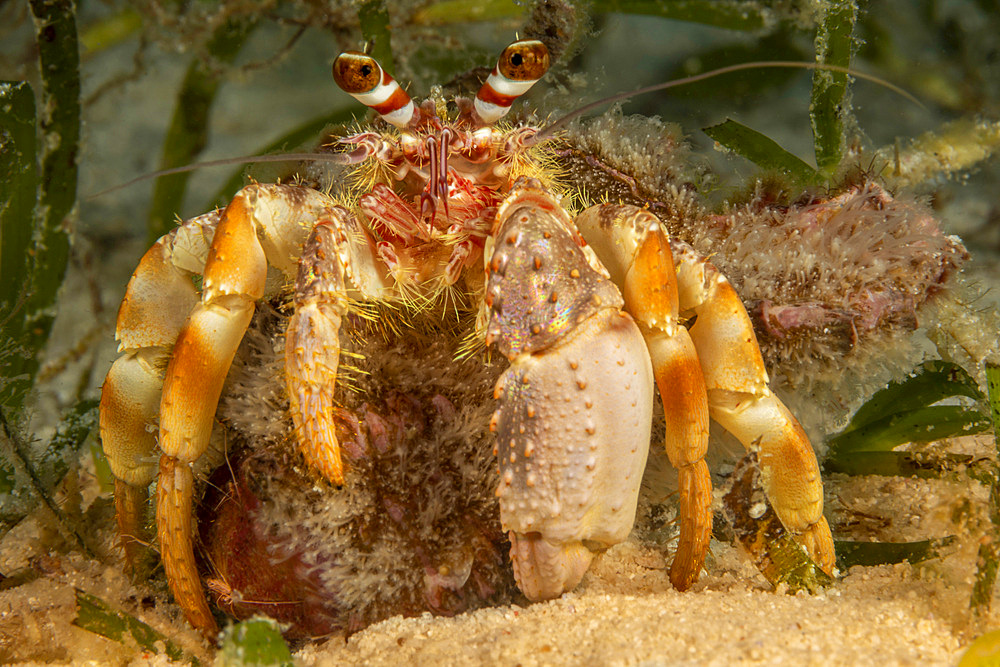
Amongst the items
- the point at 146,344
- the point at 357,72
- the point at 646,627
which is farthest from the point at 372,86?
the point at 646,627

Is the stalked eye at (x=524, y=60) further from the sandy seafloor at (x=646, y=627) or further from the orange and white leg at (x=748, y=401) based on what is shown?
the sandy seafloor at (x=646, y=627)

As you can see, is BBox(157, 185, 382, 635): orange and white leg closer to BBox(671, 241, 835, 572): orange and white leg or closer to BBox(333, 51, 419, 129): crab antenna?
BBox(333, 51, 419, 129): crab antenna

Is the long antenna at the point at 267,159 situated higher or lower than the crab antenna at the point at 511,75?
lower

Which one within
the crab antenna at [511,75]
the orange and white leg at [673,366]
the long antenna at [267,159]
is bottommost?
the orange and white leg at [673,366]

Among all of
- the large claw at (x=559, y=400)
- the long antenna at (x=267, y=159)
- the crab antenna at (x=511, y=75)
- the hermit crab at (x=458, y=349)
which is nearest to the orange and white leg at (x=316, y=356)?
the hermit crab at (x=458, y=349)

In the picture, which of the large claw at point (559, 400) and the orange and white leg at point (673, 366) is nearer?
the large claw at point (559, 400)

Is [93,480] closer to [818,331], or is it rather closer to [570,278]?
[570,278]

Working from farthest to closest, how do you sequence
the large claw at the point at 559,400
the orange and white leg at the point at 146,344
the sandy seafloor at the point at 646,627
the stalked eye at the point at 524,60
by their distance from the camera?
the orange and white leg at the point at 146,344 < the stalked eye at the point at 524,60 < the large claw at the point at 559,400 < the sandy seafloor at the point at 646,627
